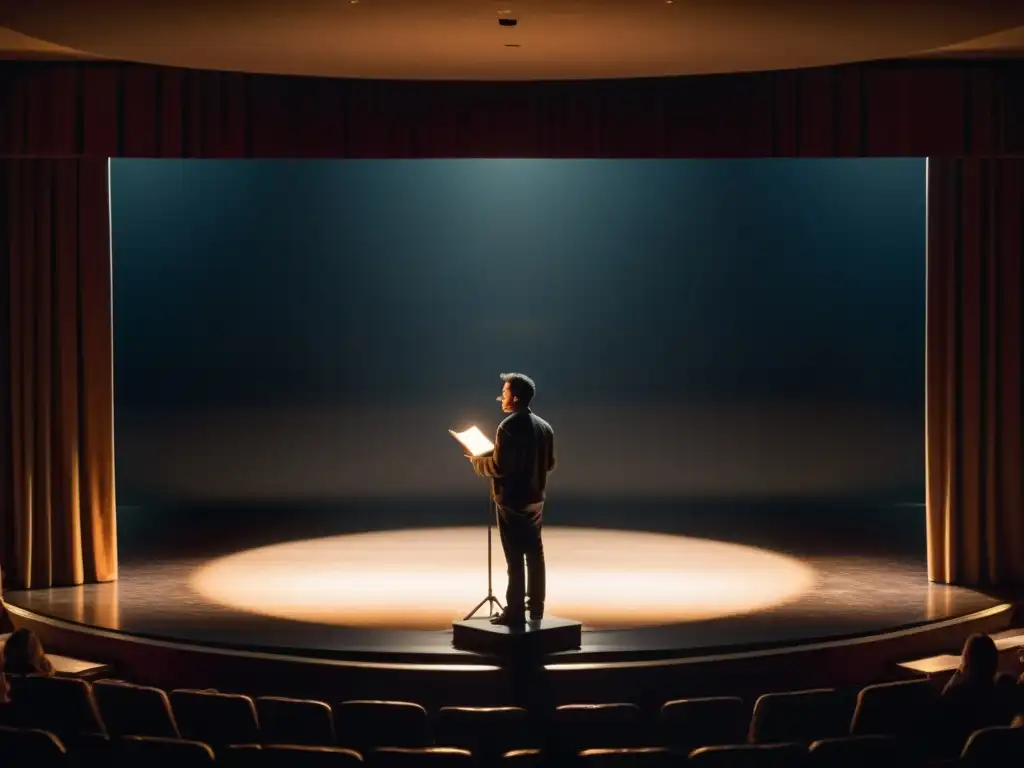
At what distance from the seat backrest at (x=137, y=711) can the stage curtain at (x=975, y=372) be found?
15.8ft

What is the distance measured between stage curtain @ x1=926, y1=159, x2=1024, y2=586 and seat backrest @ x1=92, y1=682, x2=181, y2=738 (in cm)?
482

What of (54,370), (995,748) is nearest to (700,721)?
(995,748)

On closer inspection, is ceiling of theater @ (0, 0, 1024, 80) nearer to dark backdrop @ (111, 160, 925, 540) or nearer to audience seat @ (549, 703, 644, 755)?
audience seat @ (549, 703, 644, 755)

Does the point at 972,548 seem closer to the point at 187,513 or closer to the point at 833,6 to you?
the point at 833,6

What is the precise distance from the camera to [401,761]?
4.06m

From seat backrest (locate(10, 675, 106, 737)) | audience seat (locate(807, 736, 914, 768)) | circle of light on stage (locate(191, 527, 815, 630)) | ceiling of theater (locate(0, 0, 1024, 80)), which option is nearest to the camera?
audience seat (locate(807, 736, 914, 768))

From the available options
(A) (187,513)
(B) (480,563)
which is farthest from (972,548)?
(A) (187,513)

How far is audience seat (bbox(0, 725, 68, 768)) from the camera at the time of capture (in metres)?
4.08

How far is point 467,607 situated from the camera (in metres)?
7.26

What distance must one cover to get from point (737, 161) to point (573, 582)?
4.04 m

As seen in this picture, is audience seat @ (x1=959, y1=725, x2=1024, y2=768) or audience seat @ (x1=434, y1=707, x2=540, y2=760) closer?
audience seat @ (x1=959, y1=725, x2=1024, y2=768)

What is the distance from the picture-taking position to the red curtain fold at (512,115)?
25.5ft

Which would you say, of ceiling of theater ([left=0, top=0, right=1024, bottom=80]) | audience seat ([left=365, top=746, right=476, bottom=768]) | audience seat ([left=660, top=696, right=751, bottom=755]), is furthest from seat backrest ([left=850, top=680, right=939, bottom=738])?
ceiling of theater ([left=0, top=0, right=1024, bottom=80])

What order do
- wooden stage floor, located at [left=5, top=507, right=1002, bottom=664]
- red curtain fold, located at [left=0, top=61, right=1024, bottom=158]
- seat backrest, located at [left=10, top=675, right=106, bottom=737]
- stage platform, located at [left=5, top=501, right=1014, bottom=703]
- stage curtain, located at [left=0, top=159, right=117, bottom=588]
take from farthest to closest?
stage curtain, located at [left=0, top=159, right=117, bottom=588], red curtain fold, located at [left=0, top=61, right=1024, bottom=158], wooden stage floor, located at [left=5, top=507, right=1002, bottom=664], stage platform, located at [left=5, top=501, right=1014, bottom=703], seat backrest, located at [left=10, top=675, right=106, bottom=737]
